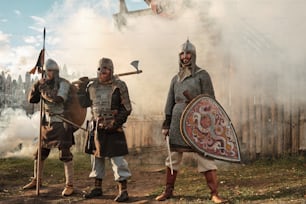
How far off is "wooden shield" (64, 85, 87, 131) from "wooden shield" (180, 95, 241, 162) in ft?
5.73

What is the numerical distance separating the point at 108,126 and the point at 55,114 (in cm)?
90

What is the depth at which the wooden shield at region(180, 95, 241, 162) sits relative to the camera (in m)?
4.21

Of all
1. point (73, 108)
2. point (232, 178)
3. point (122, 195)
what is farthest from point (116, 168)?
point (232, 178)

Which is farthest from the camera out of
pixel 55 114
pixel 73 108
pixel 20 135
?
pixel 20 135

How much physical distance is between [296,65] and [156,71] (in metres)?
3.06

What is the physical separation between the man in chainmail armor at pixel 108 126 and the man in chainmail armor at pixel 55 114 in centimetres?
38

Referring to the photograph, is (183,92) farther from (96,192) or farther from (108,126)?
(96,192)

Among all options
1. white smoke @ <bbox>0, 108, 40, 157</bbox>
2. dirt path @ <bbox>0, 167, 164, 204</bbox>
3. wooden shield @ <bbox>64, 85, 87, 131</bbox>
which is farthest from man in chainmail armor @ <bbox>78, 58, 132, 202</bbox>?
white smoke @ <bbox>0, 108, 40, 157</bbox>

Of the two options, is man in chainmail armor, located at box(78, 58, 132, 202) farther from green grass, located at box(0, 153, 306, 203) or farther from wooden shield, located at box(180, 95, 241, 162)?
wooden shield, located at box(180, 95, 241, 162)

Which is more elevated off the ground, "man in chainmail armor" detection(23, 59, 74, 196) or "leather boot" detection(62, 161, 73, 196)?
"man in chainmail armor" detection(23, 59, 74, 196)

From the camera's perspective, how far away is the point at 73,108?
5289mm

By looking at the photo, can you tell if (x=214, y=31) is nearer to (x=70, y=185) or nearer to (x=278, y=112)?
(x=278, y=112)

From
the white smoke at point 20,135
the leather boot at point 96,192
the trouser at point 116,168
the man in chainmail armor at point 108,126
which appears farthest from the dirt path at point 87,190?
the white smoke at point 20,135

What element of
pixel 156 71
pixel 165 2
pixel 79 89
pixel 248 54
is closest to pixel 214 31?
pixel 248 54
